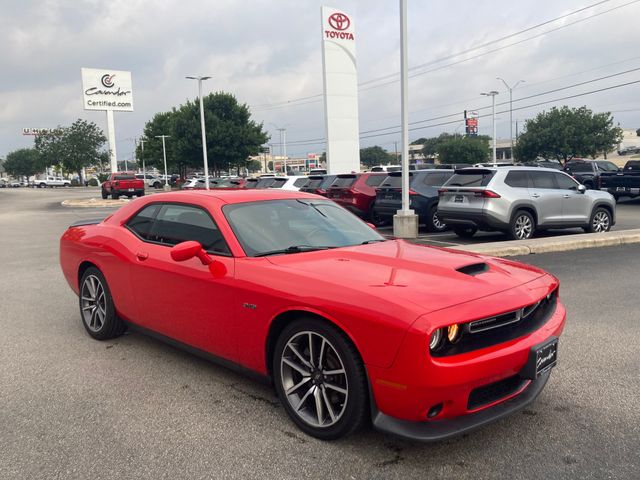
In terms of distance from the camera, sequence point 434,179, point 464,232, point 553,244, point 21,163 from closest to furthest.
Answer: point 553,244 < point 464,232 < point 434,179 < point 21,163

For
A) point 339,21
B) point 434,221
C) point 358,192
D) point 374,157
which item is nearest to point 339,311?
point 434,221

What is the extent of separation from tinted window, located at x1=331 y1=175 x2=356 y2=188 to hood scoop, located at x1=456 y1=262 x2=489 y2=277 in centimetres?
1241

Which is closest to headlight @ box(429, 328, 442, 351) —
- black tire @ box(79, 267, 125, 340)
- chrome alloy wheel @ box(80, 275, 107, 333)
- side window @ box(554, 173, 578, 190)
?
black tire @ box(79, 267, 125, 340)

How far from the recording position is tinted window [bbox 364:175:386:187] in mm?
15711

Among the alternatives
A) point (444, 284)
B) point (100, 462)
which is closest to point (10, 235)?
point (100, 462)

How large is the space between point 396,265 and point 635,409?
183 centimetres

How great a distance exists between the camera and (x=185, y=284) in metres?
4.07

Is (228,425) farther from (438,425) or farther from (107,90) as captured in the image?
(107,90)

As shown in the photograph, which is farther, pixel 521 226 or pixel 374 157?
pixel 374 157

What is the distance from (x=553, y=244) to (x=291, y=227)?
7.74m

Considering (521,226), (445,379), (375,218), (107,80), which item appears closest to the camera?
(445,379)

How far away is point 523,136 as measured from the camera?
2340 inches

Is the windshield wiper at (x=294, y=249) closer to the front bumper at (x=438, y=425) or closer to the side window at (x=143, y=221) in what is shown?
the front bumper at (x=438, y=425)

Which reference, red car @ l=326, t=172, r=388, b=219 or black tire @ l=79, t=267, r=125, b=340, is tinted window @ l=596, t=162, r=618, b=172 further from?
black tire @ l=79, t=267, r=125, b=340
